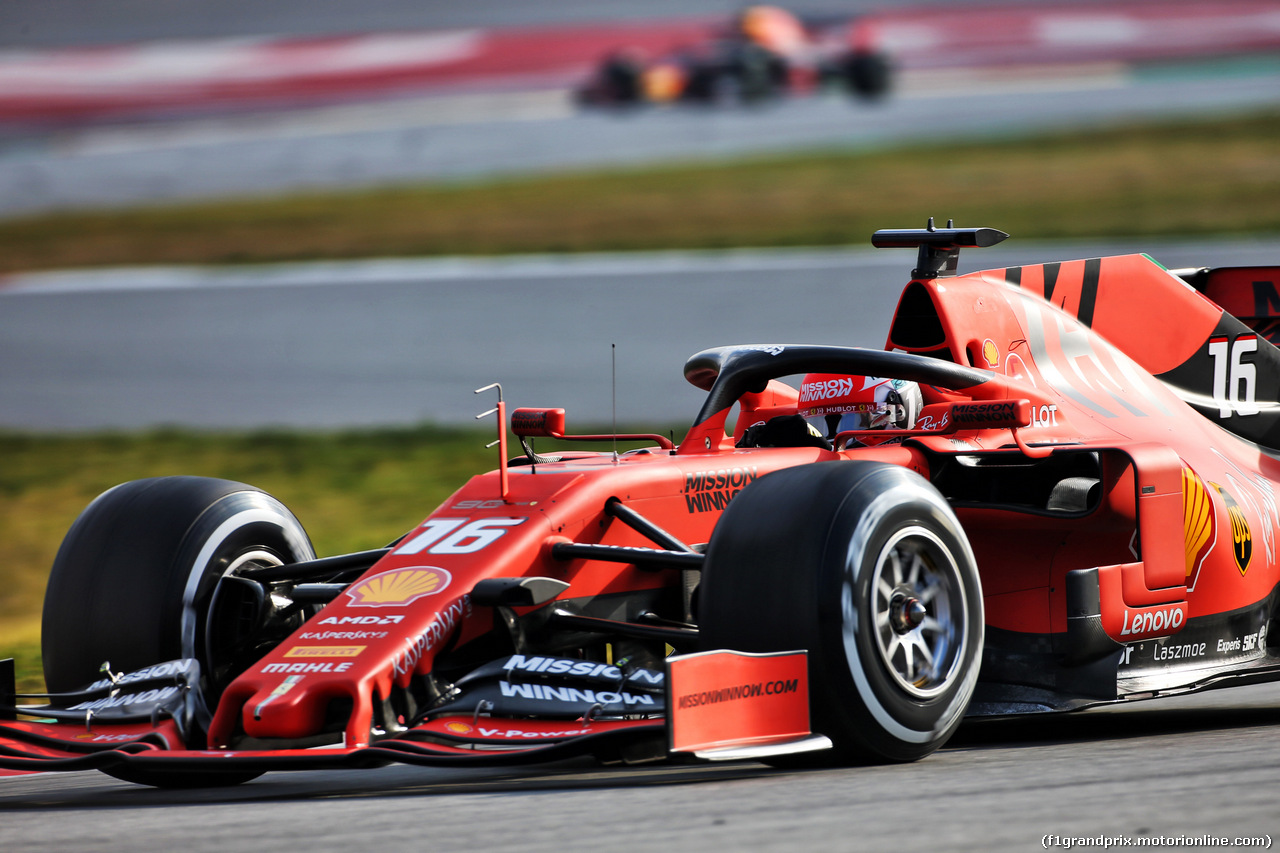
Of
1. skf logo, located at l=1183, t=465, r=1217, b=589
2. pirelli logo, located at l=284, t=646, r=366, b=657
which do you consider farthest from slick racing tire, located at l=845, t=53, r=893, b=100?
pirelli logo, located at l=284, t=646, r=366, b=657

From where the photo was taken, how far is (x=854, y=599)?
15.7 feet

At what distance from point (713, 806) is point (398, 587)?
4.89 feet

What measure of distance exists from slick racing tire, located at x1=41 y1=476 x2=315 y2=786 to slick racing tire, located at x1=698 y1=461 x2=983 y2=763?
6.53ft

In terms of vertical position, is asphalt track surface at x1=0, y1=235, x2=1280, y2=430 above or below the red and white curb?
below

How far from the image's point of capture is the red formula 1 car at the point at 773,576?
4.79 meters

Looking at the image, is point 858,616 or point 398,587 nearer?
point 858,616

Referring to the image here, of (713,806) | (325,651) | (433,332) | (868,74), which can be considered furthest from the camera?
(868,74)

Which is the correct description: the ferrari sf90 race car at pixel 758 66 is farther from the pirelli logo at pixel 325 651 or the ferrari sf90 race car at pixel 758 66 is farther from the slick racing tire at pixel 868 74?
the pirelli logo at pixel 325 651

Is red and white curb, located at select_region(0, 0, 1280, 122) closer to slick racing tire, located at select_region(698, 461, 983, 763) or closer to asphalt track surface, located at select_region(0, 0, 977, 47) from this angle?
asphalt track surface, located at select_region(0, 0, 977, 47)

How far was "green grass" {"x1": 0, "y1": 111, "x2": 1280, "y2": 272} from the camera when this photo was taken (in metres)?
19.5

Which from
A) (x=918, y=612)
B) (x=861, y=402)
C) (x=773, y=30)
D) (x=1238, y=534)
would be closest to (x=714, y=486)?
(x=861, y=402)

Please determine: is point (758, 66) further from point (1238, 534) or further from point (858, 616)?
point (858, 616)

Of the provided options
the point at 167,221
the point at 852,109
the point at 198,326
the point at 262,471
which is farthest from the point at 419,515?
the point at 852,109

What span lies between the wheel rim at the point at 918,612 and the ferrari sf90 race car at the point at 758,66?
20.0m
